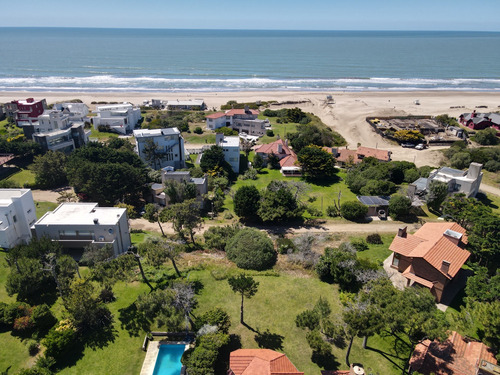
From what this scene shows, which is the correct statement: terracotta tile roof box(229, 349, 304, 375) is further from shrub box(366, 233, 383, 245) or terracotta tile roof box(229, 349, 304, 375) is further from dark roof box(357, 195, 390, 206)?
dark roof box(357, 195, 390, 206)

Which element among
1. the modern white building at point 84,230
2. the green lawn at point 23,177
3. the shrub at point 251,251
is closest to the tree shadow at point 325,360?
the shrub at point 251,251

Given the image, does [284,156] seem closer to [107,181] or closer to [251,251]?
[107,181]

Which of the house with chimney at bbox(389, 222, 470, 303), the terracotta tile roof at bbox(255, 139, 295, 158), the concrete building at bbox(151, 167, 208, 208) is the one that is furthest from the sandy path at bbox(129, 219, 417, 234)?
the terracotta tile roof at bbox(255, 139, 295, 158)

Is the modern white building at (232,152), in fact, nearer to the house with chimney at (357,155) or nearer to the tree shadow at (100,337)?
the house with chimney at (357,155)

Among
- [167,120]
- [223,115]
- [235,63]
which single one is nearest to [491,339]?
[223,115]

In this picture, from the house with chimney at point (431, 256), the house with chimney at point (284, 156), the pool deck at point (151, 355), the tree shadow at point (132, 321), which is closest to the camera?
the pool deck at point (151, 355)

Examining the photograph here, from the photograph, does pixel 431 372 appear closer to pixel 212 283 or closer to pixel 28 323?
pixel 212 283
